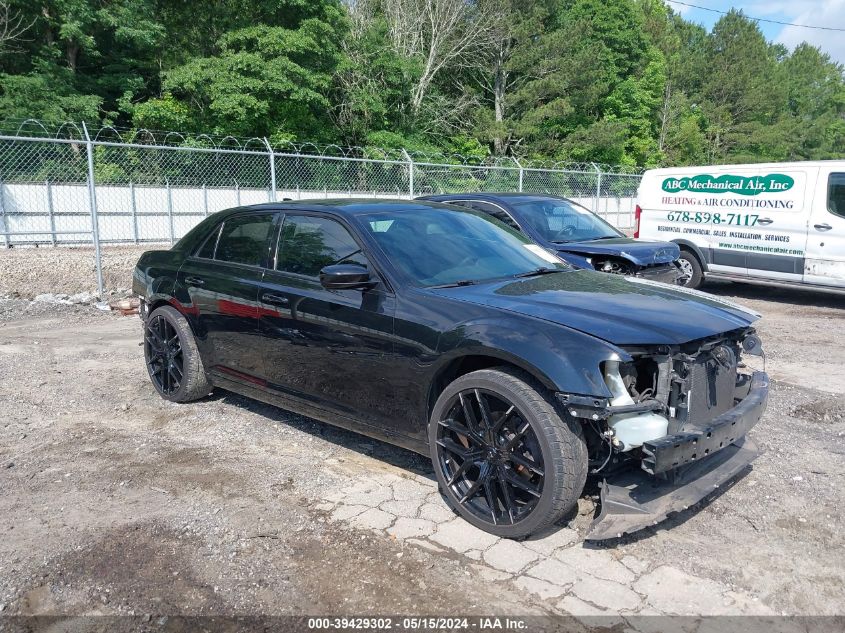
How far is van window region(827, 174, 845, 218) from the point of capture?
30.3 ft

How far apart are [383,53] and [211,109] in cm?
734

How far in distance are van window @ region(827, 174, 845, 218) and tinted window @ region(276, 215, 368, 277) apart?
26.4ft

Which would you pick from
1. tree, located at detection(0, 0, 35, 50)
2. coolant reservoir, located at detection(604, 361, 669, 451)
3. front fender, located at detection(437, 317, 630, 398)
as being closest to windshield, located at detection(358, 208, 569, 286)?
front fender, located at detection(437, 317, 630, 398)

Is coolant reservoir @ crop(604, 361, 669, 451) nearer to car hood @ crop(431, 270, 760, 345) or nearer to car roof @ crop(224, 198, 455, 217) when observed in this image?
car hood @ crop(431, 270, 760, 345)

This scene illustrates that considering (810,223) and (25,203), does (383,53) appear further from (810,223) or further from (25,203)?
(810,223)

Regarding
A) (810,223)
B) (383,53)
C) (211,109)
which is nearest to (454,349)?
(810,223)

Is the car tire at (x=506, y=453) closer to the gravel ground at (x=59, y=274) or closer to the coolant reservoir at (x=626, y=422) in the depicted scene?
the coolant reservoir at (x=626, y=422)

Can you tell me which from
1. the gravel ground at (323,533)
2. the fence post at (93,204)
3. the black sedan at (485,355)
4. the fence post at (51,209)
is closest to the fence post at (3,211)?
the fence post at (51,209)

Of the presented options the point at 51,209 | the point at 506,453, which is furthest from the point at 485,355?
the point at 51,209

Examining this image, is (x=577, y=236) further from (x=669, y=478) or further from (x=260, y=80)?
(x=260, y=80)

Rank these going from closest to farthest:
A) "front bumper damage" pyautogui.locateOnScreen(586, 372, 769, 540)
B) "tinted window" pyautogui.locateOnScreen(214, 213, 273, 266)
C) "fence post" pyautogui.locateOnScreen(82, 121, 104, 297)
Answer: "front bumper damage" pyautogui.locateOnScreen(586, 372, 769, 540), "tinted window" pyautogui.locateOnScreen(214, 213, 273, 266), "fence post" pyautogui.locateOnScreen(82, 121, 104, 297)

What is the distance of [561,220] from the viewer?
8391mm

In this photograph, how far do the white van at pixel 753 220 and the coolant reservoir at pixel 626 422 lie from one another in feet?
26.0

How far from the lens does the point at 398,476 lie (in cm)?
410
